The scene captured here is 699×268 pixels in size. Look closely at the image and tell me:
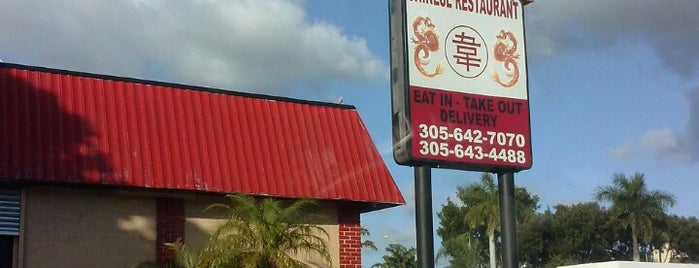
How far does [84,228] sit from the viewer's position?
16594 millimetres

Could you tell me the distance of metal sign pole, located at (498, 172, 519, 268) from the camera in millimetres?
11641

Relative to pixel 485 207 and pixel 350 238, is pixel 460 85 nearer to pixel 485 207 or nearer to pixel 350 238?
pixel 350 238

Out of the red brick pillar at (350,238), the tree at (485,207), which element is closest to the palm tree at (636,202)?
the tree at (485,207)

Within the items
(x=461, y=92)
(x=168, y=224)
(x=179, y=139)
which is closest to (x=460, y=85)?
(x=461, y=92)

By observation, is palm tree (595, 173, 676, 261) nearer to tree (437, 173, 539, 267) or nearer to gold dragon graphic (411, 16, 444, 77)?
tree (437, 173, 539, 267)

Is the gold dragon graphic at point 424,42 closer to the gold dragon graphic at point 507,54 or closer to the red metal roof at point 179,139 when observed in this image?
the gold dragon graphic at point 507,54

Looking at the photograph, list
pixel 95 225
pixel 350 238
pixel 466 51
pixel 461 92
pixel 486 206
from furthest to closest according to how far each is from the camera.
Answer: pixel 486 206
pixel 350 238
pixel 95 225
pixel 466 51
pixel 461 92

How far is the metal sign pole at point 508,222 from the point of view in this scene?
11.6 m

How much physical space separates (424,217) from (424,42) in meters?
2.02

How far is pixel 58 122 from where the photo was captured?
53.7 ft

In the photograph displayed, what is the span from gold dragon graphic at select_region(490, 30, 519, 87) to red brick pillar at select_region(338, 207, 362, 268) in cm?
771

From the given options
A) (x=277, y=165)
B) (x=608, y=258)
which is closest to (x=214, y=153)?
(x=277, y=165)

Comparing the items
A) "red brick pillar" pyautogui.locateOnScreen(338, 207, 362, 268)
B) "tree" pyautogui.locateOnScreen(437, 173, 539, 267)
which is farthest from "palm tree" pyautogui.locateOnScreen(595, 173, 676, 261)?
"red brick pillar" pyautogui.locateOnScreen(338, 207, 362, 268)

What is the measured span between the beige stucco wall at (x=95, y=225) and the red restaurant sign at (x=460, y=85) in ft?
24.4
